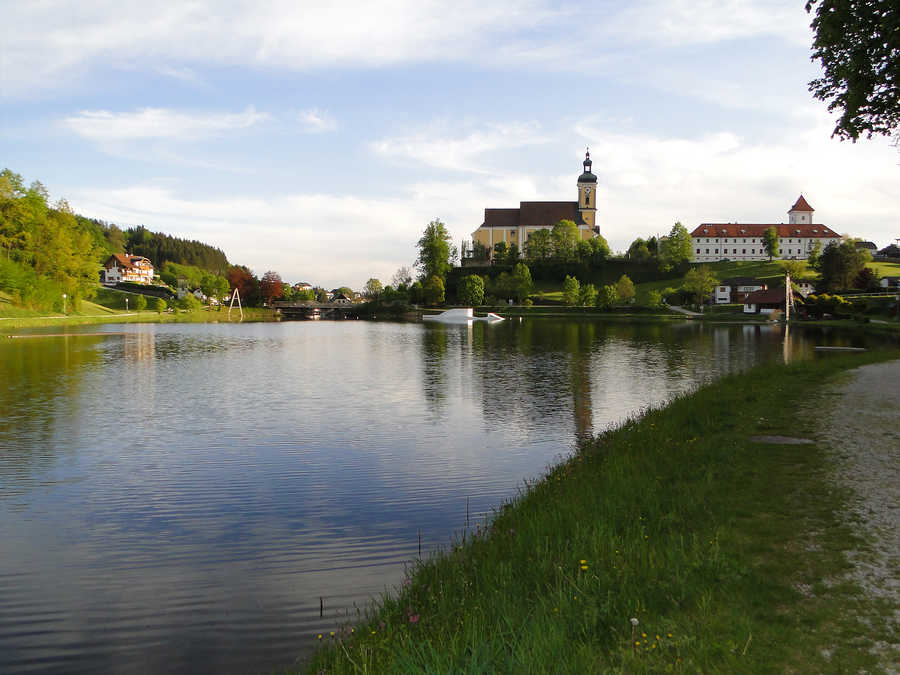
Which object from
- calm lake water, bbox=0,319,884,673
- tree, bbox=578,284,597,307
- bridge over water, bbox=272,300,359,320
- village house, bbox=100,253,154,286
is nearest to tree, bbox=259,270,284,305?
bridge over water, bbox=272,300,359,320

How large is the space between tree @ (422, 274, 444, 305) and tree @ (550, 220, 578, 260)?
1205 inches

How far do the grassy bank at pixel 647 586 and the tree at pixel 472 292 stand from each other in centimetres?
11810

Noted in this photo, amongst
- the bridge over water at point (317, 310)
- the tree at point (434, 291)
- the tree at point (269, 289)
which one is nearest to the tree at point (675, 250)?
the tree at point (434, 291)

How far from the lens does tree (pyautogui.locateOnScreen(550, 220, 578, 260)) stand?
476ft

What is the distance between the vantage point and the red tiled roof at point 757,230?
166 metres

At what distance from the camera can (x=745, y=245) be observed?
549 feet

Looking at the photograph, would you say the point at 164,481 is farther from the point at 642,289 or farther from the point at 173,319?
the point at 642,289

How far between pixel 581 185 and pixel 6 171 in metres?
135

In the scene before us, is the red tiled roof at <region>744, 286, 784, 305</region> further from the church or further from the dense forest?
the dense forest

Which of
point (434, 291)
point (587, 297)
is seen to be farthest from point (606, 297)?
point (434, 291)

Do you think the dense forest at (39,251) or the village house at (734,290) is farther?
the village house at (734,290)

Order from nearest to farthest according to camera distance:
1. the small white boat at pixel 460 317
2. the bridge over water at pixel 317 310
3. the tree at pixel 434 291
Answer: the small white boat at pixel 460 317
the tree at pixel 434 291
the bridge over water at pixel 317 310

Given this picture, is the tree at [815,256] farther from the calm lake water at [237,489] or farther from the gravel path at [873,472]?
the gravel path at [873,472]

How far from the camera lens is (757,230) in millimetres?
167625
